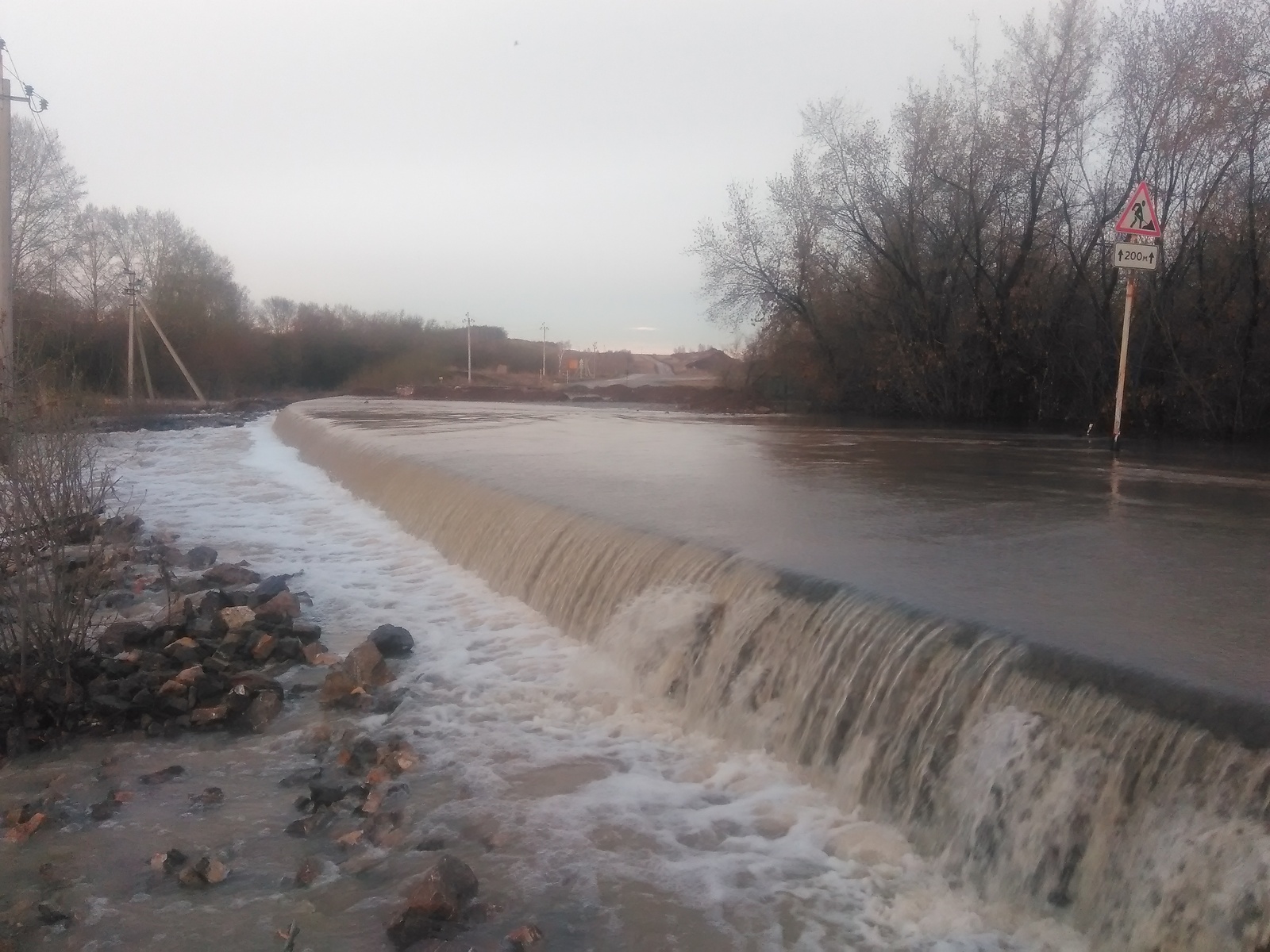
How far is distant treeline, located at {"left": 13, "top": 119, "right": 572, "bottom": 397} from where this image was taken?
3706cm

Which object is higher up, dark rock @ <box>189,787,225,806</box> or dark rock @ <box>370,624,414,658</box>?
dark rock @ <box>370,624,414,658</box>

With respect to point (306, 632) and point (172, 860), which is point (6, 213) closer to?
point (306, 632)

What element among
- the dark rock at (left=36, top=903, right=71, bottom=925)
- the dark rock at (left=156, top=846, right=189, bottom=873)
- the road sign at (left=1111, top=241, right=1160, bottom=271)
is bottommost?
the dark rock at (left=36, top=903, right=71, bottom=925)

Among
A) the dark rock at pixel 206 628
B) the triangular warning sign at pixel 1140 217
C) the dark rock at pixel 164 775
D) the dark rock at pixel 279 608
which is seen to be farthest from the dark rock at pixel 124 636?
the triangular warning sign at pixel 1140 217

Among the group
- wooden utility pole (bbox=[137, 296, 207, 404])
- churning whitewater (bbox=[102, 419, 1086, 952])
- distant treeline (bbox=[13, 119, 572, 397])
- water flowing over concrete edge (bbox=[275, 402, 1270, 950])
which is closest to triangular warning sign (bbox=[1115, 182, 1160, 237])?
water flowing over concrete edge (bbox=[275, 402, 1270, 950])

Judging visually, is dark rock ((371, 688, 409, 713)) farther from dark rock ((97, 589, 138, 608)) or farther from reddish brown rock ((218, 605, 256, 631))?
dark rock ((97, 589, 138, 608))

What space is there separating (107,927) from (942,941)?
338 centimetres

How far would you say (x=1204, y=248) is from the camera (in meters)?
19.4

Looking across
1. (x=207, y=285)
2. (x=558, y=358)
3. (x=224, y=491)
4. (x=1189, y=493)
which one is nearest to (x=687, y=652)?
(x=1189, y=493)

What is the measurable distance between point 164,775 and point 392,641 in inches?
92.1

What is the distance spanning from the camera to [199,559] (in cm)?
1041

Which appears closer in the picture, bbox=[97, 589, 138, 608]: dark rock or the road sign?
bbox=[97, 589, 138, 608]: dark rock

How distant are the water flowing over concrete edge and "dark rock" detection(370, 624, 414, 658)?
1.45 meters

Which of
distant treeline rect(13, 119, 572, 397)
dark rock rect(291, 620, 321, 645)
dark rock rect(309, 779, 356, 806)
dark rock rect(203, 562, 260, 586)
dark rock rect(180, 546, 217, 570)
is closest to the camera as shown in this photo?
dark rock rect(309, 779, 356, 806)
